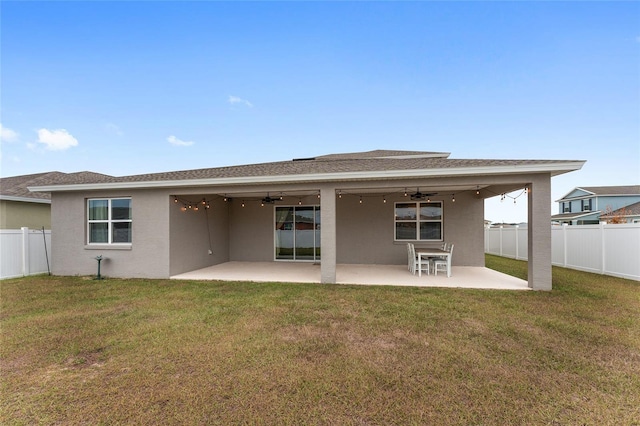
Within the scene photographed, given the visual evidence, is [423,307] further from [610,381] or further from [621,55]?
[621,55]

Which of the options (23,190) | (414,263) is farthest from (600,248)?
(23,190)

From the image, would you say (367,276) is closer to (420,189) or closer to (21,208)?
(420,189)

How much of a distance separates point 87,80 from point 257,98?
7687 mm

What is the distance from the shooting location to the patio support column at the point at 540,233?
6301 millimetres

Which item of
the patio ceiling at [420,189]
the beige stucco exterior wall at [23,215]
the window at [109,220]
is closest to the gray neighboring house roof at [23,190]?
the beige stucco exterior wall at [23,215]

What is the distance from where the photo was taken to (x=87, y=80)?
1194cm

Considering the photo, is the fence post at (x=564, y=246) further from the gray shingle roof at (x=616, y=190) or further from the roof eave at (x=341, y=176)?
the gray shingle roof at (x=616, y=190)

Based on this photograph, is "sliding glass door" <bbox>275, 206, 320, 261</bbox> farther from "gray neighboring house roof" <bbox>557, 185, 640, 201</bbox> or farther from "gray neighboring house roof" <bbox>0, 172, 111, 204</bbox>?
"gray neighboring house roof" <bbox>557, 185, 640, 201</bbox>

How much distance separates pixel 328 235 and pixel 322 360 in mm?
4358

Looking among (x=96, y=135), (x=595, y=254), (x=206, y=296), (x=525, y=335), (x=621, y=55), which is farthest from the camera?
(x=96, y=135)

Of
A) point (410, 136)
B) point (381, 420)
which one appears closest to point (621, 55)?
point (410, 136)

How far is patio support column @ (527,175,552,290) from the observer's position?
630cm

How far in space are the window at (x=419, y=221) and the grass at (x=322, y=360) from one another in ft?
14.9

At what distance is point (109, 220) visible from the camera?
846 cm
